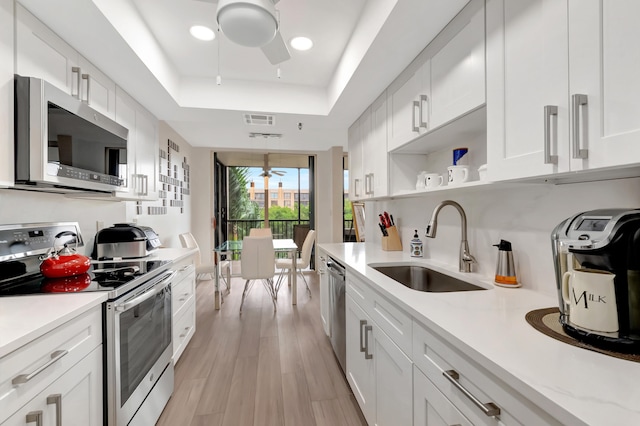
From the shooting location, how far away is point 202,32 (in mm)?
2088

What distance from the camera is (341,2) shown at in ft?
5.88

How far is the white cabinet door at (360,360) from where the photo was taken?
1479 mm

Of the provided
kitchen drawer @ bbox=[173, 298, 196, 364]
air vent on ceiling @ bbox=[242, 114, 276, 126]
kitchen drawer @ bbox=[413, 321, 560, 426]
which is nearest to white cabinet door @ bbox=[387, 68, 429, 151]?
kitchen drawer @ bbox=[413, 321, 560, 426]

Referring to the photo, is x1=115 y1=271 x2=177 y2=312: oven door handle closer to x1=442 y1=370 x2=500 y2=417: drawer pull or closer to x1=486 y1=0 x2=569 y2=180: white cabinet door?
x1=442 y1=370 x2=500 y2=417: drawer pull

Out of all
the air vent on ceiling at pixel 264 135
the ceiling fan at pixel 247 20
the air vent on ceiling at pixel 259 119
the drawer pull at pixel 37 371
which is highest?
the air vent on ceiling at pixel 264 135

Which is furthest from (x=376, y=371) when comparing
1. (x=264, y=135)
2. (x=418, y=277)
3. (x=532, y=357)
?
(x=264, y=135)

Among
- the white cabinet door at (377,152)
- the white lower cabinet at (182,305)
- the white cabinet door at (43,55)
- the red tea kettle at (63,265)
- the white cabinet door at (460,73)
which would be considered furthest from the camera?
the white cabinet door at (377,152)

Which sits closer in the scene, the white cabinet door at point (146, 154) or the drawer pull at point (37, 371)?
the drawer pull at point (37, 371)

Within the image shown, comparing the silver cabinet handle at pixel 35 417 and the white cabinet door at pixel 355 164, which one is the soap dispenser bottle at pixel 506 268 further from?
the silver cabinet handle at pixel 35 417

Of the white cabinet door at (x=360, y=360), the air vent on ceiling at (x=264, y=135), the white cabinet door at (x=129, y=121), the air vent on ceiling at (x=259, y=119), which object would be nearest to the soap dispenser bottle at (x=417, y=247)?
the white cabinet door at (x=360, y=360)

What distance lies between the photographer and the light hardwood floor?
1.71 meters

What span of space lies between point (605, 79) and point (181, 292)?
2682mm

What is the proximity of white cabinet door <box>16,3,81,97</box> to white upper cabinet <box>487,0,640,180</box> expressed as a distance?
2.16m

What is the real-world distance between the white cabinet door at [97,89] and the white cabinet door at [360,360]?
219 cm
